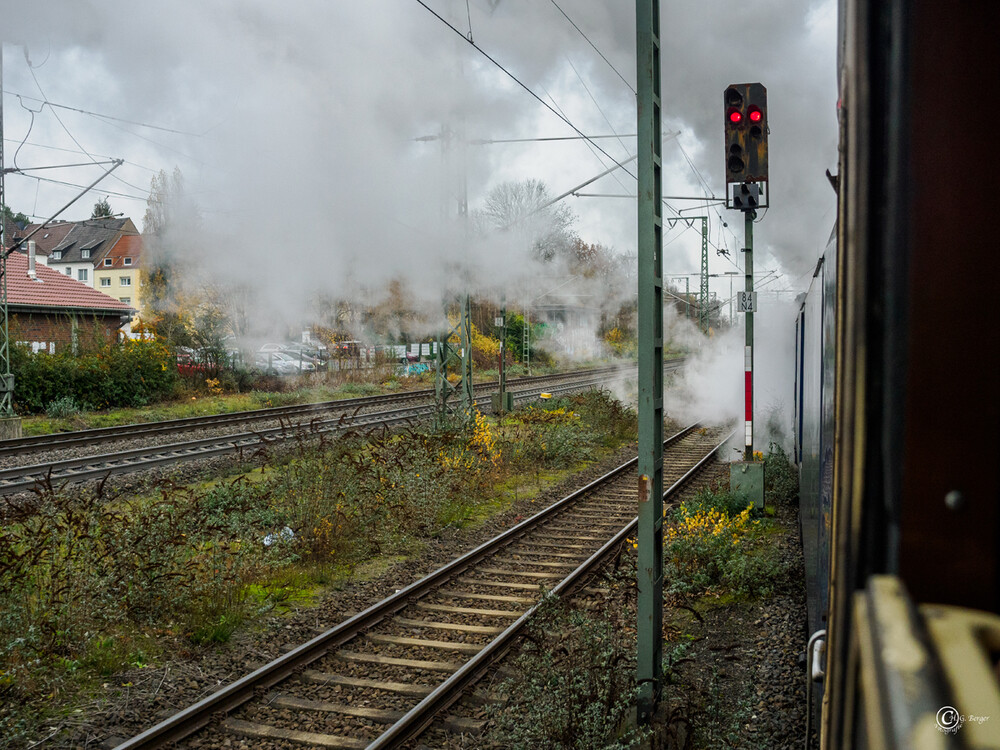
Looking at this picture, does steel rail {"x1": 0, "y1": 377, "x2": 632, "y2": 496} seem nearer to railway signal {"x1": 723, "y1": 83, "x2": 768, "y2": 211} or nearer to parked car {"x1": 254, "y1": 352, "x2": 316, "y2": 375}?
railway signal {"x1": 723, "y1": 83, "x2": 768, "y2": 211}

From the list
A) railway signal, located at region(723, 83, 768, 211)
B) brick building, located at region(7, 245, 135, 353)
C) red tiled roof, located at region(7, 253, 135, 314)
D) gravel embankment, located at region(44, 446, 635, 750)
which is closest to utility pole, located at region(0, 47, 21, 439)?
brick building, located at region(7, 245, 135, 353)

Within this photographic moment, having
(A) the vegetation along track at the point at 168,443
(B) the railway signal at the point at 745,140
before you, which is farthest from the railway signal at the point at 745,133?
(A) the vegetation along track at the point at 168,443

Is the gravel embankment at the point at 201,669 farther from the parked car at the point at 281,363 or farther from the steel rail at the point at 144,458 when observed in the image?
the parked car at the point at 281,363

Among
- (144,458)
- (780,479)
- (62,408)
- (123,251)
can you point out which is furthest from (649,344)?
(123,251)

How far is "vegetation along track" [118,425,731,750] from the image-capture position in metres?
4.89

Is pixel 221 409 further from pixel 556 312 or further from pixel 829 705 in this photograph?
pixel 556 312

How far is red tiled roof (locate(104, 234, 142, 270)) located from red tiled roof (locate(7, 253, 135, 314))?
21.1m

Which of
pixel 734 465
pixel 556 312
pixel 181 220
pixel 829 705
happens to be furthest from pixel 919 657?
pixel 556 312

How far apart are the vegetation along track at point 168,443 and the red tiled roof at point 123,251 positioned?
113 feet

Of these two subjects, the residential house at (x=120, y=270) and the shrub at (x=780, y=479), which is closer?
the shrub at (x=780, y=479)

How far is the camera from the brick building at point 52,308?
82.2 feet

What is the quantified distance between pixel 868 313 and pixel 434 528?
9.22 meters

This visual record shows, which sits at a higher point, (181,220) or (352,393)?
(181,220)

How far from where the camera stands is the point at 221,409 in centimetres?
2200
